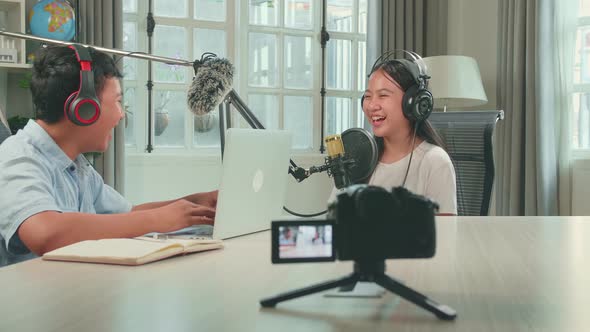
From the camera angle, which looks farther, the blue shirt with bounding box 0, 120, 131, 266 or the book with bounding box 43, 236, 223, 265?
the blue shirt with bounding box 0, 120, 131, 266

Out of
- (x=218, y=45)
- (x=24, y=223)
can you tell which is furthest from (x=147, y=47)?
(x=24, y=223)

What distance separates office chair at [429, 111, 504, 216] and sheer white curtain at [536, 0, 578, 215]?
1.60 meters

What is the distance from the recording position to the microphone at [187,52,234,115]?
160 cm

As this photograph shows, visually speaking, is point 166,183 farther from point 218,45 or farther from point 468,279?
point 468,279

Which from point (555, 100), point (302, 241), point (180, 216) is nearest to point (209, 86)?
point (180, 216)

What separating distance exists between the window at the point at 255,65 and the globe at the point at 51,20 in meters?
0.53

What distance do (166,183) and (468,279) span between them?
133 inches

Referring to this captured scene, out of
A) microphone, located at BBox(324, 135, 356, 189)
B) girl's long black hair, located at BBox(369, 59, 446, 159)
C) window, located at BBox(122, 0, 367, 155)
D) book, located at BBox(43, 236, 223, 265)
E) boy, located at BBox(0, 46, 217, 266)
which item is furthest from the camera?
window, located at BBox(122, 0, 367, 155)

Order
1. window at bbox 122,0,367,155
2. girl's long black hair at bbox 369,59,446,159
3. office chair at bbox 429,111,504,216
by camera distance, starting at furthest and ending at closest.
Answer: window at bbox 122,0,367,155
office chair at bbox 429,111,504,216
girl's long black hair at bbox 369,59,446,159

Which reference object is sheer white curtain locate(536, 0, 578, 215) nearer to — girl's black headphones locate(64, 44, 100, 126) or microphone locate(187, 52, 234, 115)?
microphone locate(187, 52, 234, 115)

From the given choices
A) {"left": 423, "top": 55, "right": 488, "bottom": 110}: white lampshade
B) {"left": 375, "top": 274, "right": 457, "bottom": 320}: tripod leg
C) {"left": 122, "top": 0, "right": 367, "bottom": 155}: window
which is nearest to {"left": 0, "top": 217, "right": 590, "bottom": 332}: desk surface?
{"left": 375, "top": 274, "right": 457, "bottom": 320}: tripod leg

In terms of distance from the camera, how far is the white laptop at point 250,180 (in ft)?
4.06

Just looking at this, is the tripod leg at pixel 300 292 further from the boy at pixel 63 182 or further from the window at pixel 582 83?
the window at pixel 582 83

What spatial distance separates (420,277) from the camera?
0.85 metres
